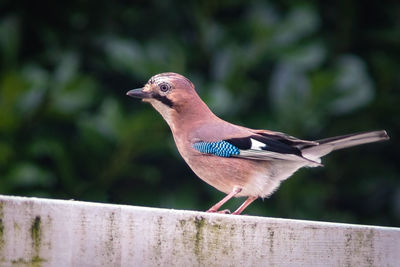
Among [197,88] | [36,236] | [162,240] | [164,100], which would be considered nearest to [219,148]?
[164,100]

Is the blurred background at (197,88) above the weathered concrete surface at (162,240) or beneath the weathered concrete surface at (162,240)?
above

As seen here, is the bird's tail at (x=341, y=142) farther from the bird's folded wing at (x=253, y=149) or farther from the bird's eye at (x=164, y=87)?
the bird's eye at (x=164, y=87)

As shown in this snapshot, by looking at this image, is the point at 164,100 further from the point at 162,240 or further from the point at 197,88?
the point at 162,240

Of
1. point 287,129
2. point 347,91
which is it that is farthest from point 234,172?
point 347,91

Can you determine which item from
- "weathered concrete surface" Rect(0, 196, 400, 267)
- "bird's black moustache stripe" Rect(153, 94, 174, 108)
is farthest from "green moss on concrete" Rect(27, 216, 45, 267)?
"bird's black moustache stripe" Rect(153, 94, 174, 108)

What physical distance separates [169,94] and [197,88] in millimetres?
909

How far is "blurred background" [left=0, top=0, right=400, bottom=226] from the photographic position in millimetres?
4992

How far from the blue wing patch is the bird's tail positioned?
0.40m

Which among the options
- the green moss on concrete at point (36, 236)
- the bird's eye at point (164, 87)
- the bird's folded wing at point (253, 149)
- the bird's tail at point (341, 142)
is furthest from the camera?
the bird's eye at point (164, 87)

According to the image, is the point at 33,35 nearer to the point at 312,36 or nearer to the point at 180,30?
the point at 180,30

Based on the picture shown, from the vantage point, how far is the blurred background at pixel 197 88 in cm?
A: 499

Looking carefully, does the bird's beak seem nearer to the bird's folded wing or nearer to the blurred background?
the bird's folded wing

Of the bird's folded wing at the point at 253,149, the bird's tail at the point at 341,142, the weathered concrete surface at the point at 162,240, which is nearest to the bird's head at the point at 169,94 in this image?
the bird's folded wing at the point at 253,149

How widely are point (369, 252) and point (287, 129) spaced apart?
2.63 m
